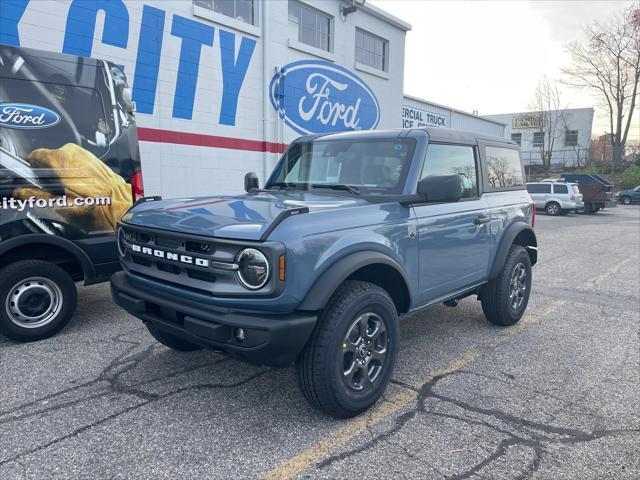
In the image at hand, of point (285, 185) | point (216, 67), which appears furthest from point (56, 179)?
point (216, 67)

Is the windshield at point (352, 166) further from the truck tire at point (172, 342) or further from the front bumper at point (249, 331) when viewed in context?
the truck tire at point (172, 342)

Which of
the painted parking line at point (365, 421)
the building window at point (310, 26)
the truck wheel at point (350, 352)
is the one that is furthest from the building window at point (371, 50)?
the truck wheel at point (350, 352)

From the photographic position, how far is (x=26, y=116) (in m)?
4.23

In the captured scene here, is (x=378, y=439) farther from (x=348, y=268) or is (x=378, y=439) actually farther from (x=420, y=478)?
(x=348, y=268)

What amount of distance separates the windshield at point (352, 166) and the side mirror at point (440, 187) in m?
0.22

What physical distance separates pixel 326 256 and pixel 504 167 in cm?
304

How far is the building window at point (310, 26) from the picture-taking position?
11.7 metres

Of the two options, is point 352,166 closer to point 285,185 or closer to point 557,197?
point 285,185

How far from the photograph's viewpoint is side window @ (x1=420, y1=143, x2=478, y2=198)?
393cm

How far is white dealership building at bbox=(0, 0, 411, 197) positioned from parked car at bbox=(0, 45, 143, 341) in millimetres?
3519

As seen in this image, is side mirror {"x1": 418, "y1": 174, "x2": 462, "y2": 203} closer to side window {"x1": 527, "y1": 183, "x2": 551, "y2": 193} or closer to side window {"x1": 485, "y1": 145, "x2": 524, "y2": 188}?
side window {"x1": 485, "y1": 145, "x2": 524, "y2": 188}

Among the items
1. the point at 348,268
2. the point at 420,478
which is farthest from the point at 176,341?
the point at 420,478

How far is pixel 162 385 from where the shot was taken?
11.5ft

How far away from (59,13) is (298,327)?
24.1 ft
